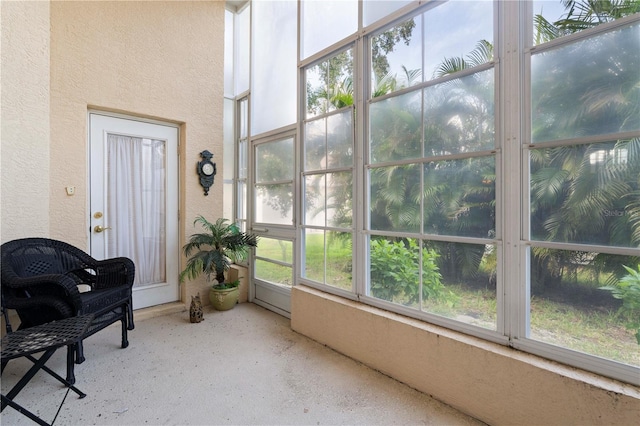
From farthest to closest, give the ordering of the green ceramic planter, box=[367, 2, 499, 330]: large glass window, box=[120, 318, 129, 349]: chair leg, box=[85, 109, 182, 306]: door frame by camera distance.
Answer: the green ceramic planter, box=[85, 109, 182, 306]: door frame, box=[120, 318, 129, 349]: chair leg, box=[367, 2, 499, 330]: large glass window

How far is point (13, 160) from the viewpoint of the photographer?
2.47 meters

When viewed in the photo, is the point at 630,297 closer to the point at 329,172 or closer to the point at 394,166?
the point at 394,166

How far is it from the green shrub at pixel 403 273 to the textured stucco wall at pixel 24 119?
3038 mm

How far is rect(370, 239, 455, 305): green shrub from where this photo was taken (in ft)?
6.61

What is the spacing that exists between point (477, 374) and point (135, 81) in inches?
160

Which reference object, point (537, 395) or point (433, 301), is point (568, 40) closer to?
point (433, 301)

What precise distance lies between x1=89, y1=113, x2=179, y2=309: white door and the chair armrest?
55 cm

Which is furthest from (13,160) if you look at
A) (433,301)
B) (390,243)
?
(433,301)

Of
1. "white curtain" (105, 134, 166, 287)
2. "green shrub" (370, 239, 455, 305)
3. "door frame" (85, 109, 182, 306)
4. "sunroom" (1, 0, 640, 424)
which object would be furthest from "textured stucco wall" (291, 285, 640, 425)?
"white curtain" (105, 134, 166, 287)

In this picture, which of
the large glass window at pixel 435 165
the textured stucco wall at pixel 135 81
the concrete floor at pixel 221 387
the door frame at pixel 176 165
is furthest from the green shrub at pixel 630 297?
the door frame at pixel 176 165

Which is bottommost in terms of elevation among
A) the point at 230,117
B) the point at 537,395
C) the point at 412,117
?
the point at 537,395

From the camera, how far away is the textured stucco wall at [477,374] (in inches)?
53.4

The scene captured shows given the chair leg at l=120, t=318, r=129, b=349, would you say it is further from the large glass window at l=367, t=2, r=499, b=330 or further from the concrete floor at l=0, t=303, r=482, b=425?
the large glass window at l=367, t=2, r=499, b=330

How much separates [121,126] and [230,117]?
1396 mm
